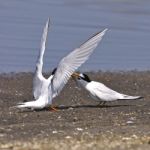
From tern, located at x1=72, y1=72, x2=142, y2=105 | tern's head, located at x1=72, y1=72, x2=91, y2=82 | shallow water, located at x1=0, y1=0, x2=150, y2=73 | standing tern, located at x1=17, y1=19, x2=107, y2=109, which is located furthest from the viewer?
shallow water, located at x1=0, y1=0, x2=150, y2=73

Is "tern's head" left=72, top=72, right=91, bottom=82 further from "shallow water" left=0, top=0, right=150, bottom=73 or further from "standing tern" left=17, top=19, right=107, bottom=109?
"shallow water" left=0, top=0, right=150, bottom=73

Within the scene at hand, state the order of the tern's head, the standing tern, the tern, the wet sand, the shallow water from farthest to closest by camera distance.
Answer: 1. the shallow water
2. the tern's head
3. the tern
4. the standing tern
5. the wet sand

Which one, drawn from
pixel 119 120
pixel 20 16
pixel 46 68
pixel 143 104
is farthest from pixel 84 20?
pixel 119 120

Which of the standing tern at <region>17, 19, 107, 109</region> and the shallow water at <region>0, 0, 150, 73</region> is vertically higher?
the standing tern at <region>17, 19, 107, 109</region>

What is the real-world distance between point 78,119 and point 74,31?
8304 millimetres

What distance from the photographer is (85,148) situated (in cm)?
961

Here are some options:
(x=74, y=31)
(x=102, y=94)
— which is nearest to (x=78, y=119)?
(x=102, y=94)

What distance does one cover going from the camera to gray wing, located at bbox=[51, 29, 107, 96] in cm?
1429

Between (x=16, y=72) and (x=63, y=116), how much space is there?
170 inches

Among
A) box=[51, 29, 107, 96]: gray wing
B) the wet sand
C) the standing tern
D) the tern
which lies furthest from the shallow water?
box=[51, 29, 107, 96]: gray wing

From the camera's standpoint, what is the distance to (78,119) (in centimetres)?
1320

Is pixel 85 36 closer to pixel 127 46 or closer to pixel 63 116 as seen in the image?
pixel 127 46

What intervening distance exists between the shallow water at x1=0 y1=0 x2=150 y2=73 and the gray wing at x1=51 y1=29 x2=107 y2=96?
11.9 ft

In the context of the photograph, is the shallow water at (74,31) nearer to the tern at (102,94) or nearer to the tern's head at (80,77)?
the tern's head at (80,77)
